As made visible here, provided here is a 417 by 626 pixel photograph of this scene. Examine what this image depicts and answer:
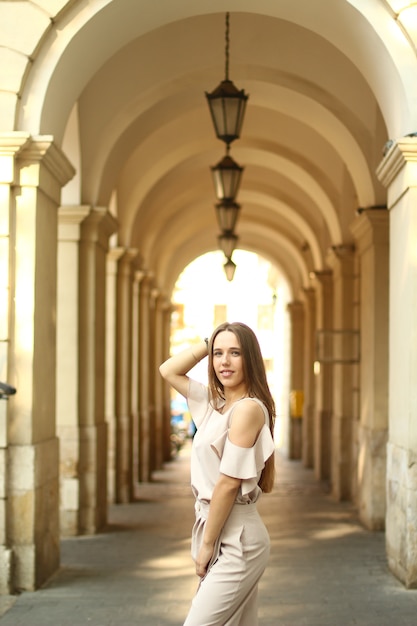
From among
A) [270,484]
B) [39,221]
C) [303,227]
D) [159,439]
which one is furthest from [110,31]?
[159,439]

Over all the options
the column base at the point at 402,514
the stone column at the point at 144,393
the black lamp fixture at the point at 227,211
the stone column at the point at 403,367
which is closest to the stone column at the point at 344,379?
the black lamp fixture at the point at 227,211

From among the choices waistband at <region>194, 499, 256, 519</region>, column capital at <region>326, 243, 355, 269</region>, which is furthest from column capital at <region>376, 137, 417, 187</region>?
column capital at <region>326, 243, 355, 269</region>

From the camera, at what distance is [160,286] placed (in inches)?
985

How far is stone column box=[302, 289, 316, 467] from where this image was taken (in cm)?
2372

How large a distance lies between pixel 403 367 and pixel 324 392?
11.2 m

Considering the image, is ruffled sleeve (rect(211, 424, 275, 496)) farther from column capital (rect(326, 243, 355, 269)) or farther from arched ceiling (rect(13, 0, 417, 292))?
column capital (rect(326, 243, 355, 269))

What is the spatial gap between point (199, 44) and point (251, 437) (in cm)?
895

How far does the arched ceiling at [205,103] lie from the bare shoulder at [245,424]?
4788 millimetres

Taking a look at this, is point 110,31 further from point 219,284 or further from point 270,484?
point 219,284

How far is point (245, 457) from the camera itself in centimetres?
425

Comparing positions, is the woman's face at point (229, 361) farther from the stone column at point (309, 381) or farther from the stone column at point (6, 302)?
the stone column at point (309, 381)

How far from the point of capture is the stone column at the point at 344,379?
1608cm

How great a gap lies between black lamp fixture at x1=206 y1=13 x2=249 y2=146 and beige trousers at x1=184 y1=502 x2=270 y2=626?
6727mm

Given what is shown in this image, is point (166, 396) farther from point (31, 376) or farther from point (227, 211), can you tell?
point (31, 376)
